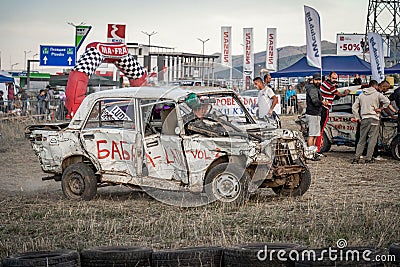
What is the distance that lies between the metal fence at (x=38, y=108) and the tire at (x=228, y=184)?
2406 cm

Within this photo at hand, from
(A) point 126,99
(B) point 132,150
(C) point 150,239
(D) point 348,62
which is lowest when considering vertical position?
(C) point 150,239

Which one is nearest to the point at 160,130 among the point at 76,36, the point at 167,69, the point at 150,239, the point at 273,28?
the point at 167,69

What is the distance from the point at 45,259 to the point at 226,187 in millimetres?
4231

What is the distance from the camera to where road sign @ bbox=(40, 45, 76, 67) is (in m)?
51.3

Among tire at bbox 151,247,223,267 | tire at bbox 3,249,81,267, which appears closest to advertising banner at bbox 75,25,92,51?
tire at bbox 3,249,81,267

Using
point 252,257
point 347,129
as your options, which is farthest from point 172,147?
point 347,129

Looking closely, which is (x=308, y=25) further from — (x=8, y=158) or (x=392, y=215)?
(x=392, y=215)

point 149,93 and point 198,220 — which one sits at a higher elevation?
point 149,93

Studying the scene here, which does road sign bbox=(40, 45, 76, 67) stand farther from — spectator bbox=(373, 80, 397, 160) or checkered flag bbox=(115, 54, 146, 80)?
spectator bbox=(373, 80, 397, 160)

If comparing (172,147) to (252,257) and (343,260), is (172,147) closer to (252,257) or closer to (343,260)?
(252,257)

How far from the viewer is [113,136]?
11.0 metres

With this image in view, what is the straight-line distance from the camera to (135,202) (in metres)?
11.1

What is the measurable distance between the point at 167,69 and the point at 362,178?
170 inches

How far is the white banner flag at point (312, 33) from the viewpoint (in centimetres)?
2111
